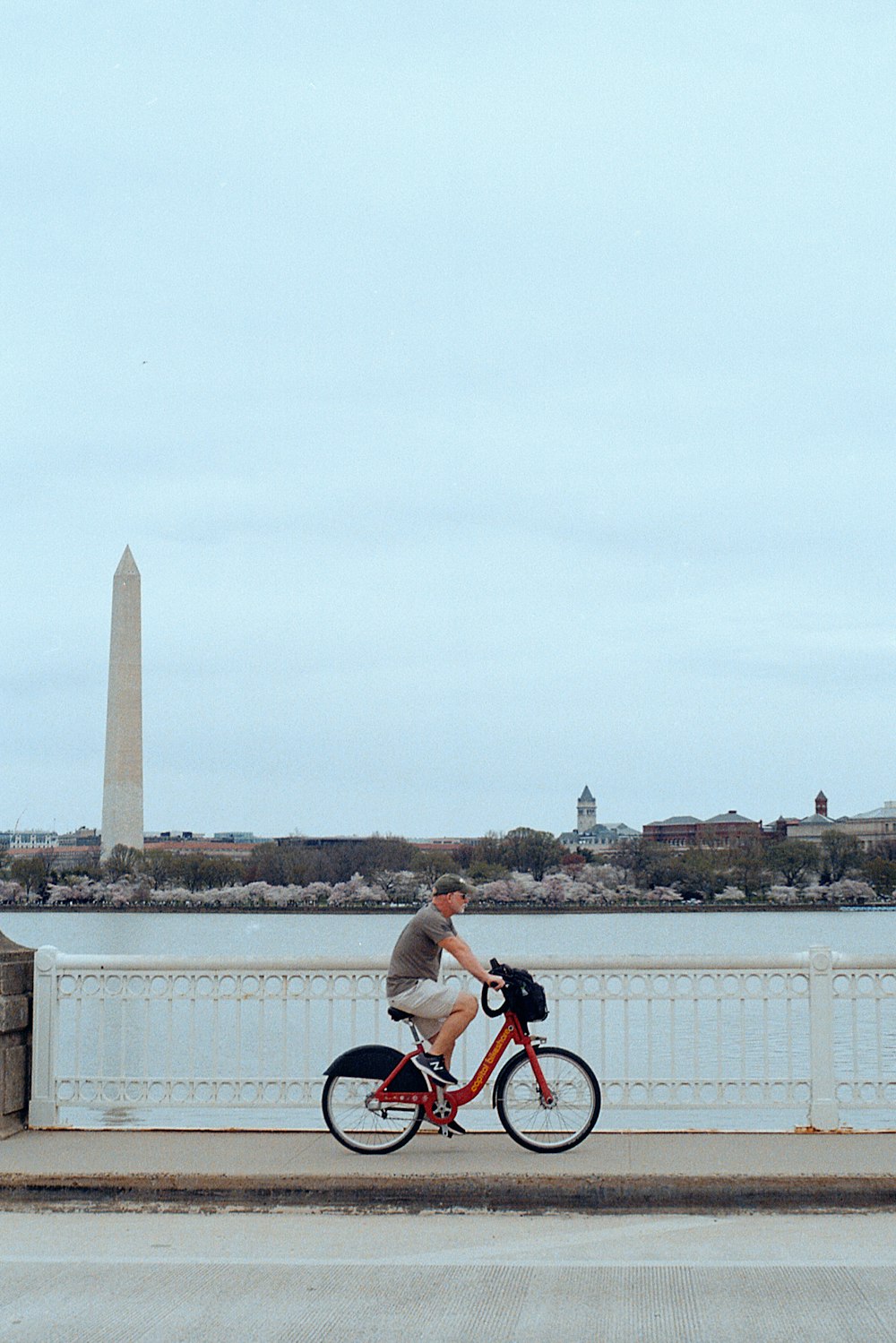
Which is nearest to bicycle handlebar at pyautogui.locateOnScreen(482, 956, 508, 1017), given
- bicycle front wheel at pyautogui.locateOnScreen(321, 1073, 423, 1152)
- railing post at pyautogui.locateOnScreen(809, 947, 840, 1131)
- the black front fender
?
the black front fender

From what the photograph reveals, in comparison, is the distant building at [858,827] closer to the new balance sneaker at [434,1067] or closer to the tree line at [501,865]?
the tree line at [501,865]

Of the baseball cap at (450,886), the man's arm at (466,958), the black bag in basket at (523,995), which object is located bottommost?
the black bag in basket at (523,995)

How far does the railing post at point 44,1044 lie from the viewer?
10.1 m

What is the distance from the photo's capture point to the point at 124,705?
67.1m

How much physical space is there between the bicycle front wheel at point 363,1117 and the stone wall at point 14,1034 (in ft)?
7.05

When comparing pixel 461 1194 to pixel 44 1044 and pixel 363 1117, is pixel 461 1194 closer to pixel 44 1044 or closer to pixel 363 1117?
pixel 363 1117

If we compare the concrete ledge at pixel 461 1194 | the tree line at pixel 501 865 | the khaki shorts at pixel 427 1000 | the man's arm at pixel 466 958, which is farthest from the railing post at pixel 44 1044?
the tree line at pixel 501 865

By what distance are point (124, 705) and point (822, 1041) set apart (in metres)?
59.6

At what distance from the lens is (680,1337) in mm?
5945

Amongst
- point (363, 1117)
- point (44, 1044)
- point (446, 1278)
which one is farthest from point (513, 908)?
point (446, 1278)

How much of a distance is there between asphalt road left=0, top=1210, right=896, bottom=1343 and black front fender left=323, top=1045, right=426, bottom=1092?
3.50ft

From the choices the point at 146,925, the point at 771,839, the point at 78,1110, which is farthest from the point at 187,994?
the point at 771,839

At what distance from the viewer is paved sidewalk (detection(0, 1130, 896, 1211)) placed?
824cm

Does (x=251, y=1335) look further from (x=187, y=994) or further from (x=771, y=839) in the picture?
(x=771, y=839)
